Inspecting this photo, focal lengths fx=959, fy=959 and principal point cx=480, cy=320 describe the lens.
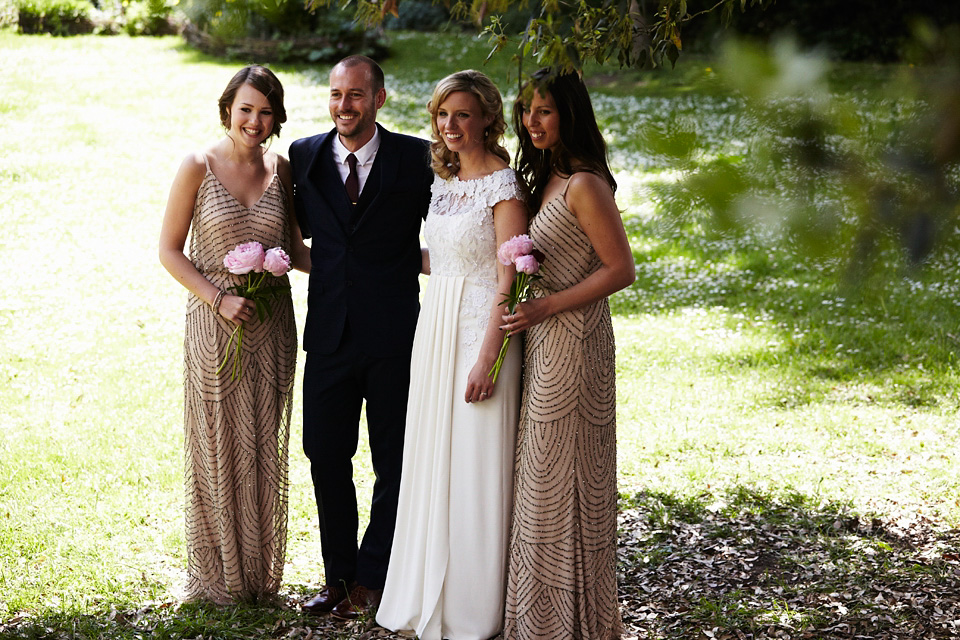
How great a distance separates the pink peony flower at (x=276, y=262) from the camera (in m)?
3.76

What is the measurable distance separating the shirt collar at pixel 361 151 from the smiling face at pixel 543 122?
2.46 feet

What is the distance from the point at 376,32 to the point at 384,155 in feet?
58.4

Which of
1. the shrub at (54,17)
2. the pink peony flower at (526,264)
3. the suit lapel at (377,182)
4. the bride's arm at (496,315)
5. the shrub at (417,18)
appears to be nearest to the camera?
the pink peony flower at (526,264)

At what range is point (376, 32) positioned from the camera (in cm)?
2072

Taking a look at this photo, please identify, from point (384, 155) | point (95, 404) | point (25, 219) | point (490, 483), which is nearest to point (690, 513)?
point (490, 483)

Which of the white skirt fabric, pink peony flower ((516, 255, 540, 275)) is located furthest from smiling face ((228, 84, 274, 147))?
pink peony flower ((516, 255, 540, 275))

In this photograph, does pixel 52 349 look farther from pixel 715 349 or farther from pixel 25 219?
pixel 715 349

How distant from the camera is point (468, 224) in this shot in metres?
3.61

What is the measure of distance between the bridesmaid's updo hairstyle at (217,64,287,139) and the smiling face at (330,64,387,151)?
8.9 inches

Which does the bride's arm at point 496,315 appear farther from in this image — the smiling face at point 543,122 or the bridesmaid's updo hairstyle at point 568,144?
the smiling face at point 543,122

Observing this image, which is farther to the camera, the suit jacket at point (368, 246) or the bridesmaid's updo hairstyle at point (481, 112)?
Result: the suit jacket at point (368, 246)

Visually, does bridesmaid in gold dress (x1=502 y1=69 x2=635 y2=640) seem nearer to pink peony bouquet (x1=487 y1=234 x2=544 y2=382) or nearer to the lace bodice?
pink peony bouquet (x1=487 y1=234 x2=544 y2=382)

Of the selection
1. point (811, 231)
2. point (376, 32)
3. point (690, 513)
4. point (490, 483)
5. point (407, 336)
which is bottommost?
point (690, 513)

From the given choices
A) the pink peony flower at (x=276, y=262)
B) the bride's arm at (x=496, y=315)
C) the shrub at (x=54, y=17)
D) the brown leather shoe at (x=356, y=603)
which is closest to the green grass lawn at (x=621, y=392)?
the brown leather shoe at (x=356, y=603)
